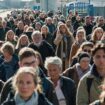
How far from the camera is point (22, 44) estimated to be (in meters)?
13.2

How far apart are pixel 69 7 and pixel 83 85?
107 ft

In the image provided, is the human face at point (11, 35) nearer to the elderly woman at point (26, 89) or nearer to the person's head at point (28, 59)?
the person's head at point (28, 59)

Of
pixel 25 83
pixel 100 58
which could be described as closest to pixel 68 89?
pixel 100 58

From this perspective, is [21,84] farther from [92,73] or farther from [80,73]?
[80,73]

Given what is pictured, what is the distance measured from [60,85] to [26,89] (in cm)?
193

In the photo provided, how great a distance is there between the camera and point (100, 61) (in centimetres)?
614

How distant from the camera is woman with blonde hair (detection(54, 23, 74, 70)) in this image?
46.9ft

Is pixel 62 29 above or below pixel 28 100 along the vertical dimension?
below

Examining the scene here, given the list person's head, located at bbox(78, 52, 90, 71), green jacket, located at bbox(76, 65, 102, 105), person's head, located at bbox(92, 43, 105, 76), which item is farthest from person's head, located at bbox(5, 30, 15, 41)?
green jacket, located at bbox(76, 65, 102, 105)

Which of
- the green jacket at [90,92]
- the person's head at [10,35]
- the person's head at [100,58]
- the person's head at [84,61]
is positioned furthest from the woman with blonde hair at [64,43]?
the green jacket at [90,92]

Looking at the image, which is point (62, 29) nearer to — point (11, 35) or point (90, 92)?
point (11, 35)

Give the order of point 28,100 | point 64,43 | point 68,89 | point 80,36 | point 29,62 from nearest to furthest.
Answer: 1. point 28,100
2. point 29,62
3. point 68,89
4. point 80,36
5. point 64,43

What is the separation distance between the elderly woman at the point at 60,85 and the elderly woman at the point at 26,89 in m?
1.71

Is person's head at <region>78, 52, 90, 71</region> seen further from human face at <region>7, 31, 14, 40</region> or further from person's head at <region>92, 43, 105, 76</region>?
human face at <region>7, 31, 14, 40</region>
